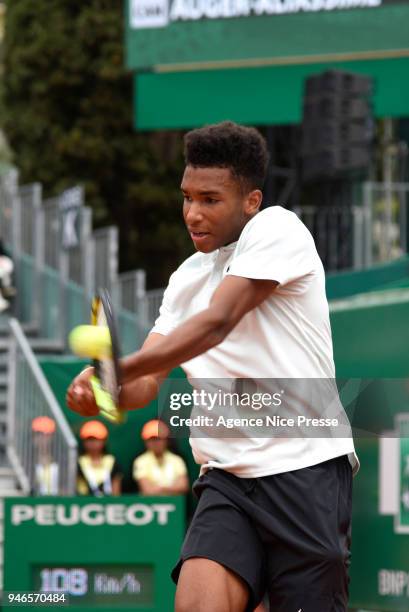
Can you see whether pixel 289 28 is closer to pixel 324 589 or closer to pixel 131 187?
pixel 131 187

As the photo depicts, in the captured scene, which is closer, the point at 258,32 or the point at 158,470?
the point at 158,470

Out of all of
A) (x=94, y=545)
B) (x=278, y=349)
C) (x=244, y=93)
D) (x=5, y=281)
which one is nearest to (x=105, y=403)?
(x=278, y=349)

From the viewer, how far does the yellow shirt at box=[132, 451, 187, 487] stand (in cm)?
1145

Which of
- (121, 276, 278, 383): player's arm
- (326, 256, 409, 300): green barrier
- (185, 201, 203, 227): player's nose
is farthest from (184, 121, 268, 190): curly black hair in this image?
(326, 256, 409, 300): green barrier

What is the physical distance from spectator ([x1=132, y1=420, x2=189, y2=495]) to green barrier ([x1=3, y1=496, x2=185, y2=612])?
124 inches

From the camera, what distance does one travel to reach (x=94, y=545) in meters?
7.98

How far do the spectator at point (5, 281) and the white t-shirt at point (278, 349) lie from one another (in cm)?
1367

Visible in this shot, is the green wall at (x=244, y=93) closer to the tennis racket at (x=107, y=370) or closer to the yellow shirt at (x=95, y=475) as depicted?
the yellow shirt at (x=95, y=475)

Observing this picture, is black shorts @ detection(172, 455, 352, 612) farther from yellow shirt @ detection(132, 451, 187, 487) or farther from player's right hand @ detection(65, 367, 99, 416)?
yellow shirt @ detection(132, 451, 187, 487)

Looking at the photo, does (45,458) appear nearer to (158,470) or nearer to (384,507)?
(158,470)

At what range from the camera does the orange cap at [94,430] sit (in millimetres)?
11977

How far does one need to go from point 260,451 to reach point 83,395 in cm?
56

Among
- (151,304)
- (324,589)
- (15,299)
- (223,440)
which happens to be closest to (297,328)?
(223,440)

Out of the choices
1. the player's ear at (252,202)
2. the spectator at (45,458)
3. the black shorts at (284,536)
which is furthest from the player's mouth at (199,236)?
the spectator at (45,458)
